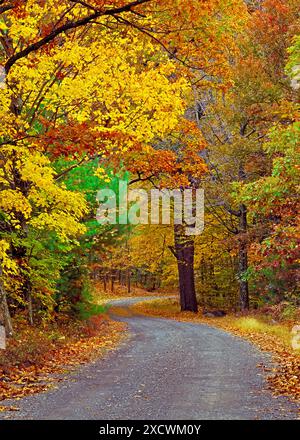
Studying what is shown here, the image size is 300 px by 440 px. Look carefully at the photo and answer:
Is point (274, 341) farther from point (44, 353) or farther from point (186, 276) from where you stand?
point (186, 276)

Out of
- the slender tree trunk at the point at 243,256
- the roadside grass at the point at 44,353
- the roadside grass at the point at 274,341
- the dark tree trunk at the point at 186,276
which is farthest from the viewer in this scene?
the dark tree trunk at the point at 186,276

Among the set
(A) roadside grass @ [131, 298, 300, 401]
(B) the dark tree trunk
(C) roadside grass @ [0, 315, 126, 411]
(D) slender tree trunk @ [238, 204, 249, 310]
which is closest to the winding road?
(A) roadside grass @ [131, 298, 300, 401]

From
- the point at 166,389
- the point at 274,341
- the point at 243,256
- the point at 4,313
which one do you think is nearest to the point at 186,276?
the point at 243,256

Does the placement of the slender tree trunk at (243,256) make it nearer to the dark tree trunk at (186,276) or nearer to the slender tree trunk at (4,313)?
the dark tree trunk at (186,276)

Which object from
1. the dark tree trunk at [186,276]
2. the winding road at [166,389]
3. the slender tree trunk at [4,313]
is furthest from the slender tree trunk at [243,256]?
the slender tree trunk at [4,313]

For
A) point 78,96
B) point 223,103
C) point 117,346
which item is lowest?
point 117,346

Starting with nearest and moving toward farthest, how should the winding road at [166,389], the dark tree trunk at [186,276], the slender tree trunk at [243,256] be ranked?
the winding road at [166,389]
the slender tree trunk at [243,256]
the dark tree trunk at [186,276]

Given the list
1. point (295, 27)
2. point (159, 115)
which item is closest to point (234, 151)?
point (295, 27)

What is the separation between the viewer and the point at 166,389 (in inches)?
400

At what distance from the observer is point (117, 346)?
57.4 feet

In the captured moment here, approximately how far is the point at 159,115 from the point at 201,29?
2.47 m

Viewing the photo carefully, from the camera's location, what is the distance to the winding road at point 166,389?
8.34m

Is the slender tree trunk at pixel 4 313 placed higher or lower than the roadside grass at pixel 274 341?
higher

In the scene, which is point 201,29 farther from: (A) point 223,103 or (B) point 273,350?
(A) point 223,103
